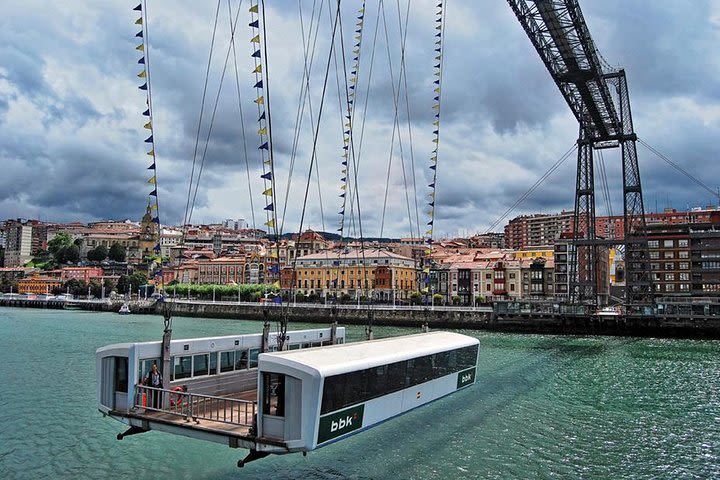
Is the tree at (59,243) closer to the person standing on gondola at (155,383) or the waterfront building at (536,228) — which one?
the waterfront building at (536,228)

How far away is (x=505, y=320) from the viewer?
53812 mm

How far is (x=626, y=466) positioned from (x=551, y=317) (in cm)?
3974

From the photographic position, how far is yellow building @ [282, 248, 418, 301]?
90.9m

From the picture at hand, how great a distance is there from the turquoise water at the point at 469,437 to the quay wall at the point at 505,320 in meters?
14.3

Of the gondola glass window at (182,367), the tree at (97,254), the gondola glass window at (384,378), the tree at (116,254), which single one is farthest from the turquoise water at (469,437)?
the tree at (97,254)

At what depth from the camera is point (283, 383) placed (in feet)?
32.0

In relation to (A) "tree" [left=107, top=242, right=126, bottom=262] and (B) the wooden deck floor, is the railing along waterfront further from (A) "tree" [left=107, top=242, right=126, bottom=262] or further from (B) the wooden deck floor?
(A) "tree" [left=107, top=242, right=126, bottom=262]

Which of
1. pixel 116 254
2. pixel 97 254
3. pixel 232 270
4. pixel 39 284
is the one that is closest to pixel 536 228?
pixel 232 270

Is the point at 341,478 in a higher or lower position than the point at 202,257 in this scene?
lower

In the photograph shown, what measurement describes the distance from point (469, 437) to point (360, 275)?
240 ft

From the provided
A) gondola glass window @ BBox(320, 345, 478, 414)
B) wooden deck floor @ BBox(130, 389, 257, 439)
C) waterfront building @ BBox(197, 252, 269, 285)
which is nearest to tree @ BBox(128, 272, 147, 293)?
waterfront building @ BBox(197, 252, 269, 285)

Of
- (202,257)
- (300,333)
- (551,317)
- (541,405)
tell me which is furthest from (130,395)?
(202,257)

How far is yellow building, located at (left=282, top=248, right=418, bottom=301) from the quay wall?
49.4ft

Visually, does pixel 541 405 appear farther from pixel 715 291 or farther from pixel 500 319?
pixel 715 291
